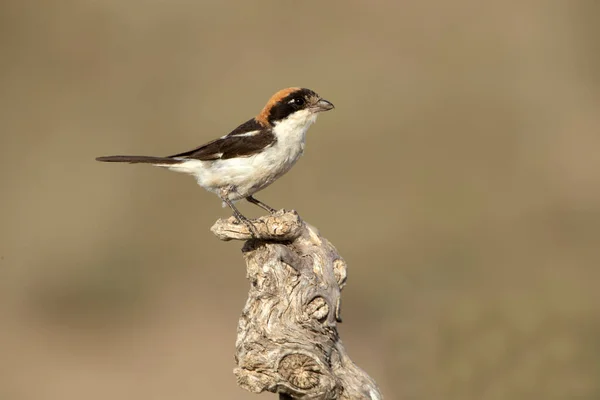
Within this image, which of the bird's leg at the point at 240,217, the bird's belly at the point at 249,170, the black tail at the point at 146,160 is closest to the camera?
the bird's leg at the point at 240,217

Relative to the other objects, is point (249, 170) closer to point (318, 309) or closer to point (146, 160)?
point (146, 160)

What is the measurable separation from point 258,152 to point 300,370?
2.45 metres

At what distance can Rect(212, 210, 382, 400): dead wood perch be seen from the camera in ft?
17.4

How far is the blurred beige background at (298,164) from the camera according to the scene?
1262 centimetres

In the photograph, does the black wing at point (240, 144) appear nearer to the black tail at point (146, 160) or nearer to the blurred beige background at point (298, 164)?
the black tail at point (146, 160)

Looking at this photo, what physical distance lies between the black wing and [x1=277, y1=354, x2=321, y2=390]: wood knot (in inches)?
95.2

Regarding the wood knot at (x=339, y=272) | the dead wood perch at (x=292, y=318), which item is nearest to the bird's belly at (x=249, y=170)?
the dead wood perch at (x=292, y=318)

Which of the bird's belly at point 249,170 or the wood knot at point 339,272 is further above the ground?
the bird's belly at point 249,170

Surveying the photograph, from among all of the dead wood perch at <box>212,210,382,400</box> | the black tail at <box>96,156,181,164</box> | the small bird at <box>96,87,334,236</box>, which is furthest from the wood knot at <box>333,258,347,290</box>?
the black tail at <box>96,156,181,164</box>

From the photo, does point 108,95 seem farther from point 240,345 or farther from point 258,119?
point 240,345

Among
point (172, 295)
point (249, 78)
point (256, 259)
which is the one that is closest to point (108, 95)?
point (249, 78)

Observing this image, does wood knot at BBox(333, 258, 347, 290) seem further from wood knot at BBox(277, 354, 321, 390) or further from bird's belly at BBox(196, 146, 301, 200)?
bird's belly at BBox(196, 146, 301, 200)

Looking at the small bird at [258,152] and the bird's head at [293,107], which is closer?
the small bird at [258,152]

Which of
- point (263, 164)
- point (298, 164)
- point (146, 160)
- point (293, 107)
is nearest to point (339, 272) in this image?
point (263, 164)
